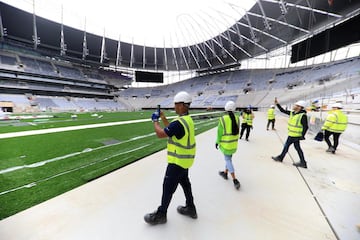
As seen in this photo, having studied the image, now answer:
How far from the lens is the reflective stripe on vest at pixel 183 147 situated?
2051mm

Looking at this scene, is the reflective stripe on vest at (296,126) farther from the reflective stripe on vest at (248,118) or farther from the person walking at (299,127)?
the reflective stripe on vest at (248,118)

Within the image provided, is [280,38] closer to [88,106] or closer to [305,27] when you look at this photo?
[305,27]

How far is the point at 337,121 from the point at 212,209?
19.8 ft

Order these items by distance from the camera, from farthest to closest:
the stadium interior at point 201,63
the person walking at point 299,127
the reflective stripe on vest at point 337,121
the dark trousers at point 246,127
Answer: the stadium interior at point 201,63 → the dark trousers at point 246,127 → the reflective stripe on vest at point 337,121 → the person walking at point 299,127

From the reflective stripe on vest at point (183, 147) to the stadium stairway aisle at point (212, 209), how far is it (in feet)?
2.85

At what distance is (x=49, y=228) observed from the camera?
1999mm

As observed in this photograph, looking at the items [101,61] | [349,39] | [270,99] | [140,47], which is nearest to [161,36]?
[140,47]

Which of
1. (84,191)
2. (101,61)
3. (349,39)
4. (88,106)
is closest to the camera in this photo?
(84,191)

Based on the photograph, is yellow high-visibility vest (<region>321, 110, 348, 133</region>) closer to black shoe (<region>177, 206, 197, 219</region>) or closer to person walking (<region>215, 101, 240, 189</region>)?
person walking (<region>215, 101, 240, 189</region>)

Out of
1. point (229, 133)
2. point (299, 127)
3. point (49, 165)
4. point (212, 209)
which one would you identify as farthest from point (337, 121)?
point (49, 165)

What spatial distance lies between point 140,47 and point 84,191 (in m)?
56.5

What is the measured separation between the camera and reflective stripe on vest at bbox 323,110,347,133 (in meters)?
5.54

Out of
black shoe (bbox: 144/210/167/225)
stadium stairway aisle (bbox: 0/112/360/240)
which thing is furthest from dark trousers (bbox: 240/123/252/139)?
black shoe (bbox: 144/210/167/225)

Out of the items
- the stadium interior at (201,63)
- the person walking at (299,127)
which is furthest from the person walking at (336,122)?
the stadium interior at (201,63)
